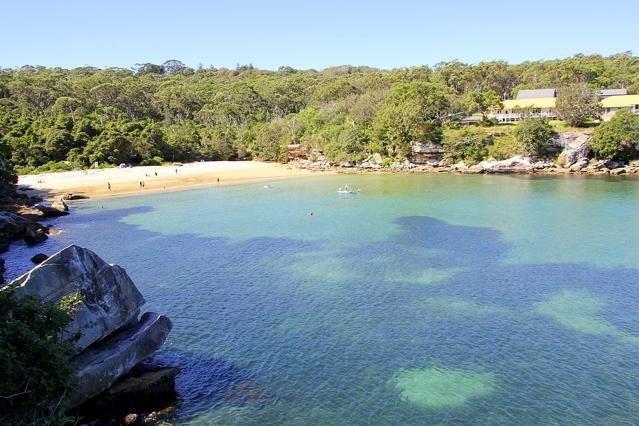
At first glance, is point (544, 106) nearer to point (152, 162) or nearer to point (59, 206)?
point (152, 162)

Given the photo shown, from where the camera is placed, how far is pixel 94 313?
18688 mm

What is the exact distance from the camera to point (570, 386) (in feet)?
65.9

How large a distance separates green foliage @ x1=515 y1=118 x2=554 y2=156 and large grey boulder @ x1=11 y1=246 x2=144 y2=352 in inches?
3248

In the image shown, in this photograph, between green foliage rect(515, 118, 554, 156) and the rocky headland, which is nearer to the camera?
the rocky headland

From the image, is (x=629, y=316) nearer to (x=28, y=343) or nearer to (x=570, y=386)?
(x=570, y=386)

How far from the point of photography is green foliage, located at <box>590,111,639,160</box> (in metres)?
81.0

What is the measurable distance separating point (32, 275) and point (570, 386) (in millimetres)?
22158

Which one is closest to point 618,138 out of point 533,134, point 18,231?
point 533,134

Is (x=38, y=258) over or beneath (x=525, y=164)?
beneath

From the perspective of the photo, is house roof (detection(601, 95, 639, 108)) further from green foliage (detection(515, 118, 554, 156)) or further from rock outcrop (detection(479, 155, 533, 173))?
rock outcrop (detection(479, 155, 533, 173))

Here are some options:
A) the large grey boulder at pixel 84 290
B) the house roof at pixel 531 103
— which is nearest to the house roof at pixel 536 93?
the house roof at pixel 531 103

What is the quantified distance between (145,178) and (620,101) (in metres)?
99.6

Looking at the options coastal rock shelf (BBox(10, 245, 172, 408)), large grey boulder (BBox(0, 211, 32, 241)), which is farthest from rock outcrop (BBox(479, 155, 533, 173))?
coastal rock shelf (BBox(10, 245, 172, 408))

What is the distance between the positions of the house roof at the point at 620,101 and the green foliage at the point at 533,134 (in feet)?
77.4
